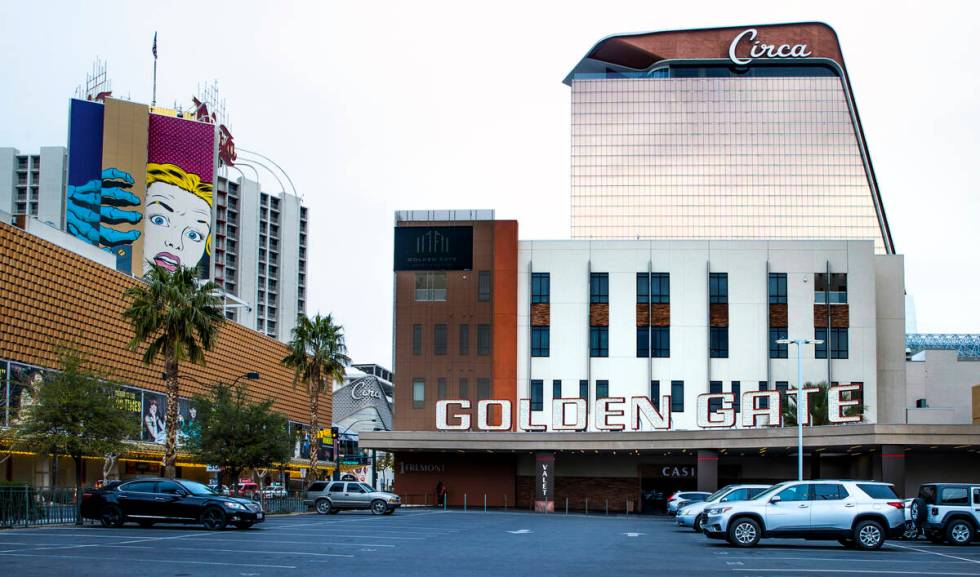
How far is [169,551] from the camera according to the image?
28.0 m

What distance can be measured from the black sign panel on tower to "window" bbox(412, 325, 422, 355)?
419 cm

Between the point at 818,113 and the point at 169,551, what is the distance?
148106 millimetres

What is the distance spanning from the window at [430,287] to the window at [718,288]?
18105 millimetres

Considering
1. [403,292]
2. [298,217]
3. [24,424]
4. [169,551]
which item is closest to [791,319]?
[403,292]

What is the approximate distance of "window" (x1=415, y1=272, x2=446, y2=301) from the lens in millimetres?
79438

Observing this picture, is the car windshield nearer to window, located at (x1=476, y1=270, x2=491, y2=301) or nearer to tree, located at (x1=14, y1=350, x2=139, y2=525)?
tree, located at (x1=14, y1=350, x2=139, y2=525)

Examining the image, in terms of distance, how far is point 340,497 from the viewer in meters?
58.6

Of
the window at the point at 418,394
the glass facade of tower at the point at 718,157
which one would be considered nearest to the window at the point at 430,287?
the window at the point at 418,394

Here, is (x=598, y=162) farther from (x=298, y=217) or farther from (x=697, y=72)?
(x=298, y=217)

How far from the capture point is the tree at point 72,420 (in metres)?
45.3

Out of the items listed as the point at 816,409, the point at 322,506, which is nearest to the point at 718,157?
the point at 816,409

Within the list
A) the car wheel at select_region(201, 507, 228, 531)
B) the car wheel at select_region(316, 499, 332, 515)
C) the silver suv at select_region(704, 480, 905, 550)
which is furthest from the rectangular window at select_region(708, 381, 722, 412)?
the car wheel at select_region(201, 507, 228, 531)

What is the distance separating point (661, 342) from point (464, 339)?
1331cm

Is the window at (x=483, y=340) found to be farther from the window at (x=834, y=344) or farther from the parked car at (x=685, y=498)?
the window at (x=834, y=344)
